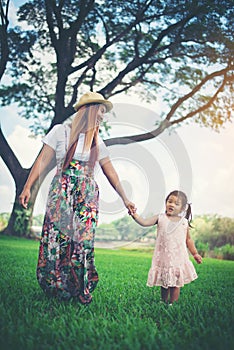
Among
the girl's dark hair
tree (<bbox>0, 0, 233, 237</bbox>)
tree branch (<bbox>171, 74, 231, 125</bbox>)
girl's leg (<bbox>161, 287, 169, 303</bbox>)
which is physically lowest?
girl's leg (<bbox>161, 287, 169, 303</bbox>)

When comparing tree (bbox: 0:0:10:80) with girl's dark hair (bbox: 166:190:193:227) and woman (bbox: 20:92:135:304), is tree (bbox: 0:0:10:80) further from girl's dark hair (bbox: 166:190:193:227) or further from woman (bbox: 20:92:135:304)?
girl's dark hair (bbox: 166:190:193:227)

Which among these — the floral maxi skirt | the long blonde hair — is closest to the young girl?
the floral maxi skirt

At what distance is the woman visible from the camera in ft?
7.70

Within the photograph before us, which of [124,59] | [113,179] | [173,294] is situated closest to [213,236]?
[124,59]

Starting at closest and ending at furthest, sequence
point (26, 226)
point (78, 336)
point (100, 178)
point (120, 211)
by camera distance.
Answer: point (78, 336) < point (100, 178) < point (120, 211) < point (26, 226)

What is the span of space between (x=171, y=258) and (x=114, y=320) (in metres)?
0.69

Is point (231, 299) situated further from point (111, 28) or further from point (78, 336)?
point (111, 28)

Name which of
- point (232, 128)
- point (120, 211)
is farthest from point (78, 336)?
point (232, 128)

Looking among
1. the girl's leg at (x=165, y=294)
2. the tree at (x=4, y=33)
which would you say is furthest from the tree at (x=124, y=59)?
the girl's leg at (x=165, y=294)

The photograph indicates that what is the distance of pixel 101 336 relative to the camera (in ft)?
5.65

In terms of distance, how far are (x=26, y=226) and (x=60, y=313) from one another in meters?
7.12

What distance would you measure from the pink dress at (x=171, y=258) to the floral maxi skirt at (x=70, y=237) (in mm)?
444

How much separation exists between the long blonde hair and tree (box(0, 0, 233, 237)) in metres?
4.75

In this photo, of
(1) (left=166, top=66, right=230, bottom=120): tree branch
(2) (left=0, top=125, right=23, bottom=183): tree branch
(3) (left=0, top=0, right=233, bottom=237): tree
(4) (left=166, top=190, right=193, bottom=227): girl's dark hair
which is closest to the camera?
(4) (left=166, top=190, right=193, bottom=227): girl's dark hair
